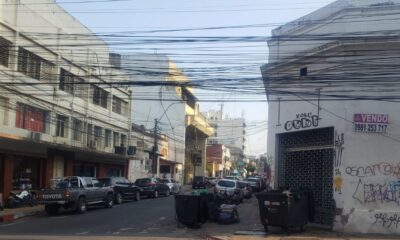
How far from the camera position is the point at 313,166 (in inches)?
825

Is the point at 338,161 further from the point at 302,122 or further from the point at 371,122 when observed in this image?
the point at 302,122

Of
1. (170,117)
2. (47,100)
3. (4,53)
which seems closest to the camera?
(4,53)

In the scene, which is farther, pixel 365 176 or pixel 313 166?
pixel 313 166

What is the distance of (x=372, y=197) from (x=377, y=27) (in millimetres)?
5902

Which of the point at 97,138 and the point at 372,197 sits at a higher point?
the point at 97,138

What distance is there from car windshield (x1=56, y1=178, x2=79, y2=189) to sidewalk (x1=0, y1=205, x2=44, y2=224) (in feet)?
5.82

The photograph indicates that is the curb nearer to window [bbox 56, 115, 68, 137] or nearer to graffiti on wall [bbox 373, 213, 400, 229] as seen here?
window [bbox 56, 115, 68, 137]

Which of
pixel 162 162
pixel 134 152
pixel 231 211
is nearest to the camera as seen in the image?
pixel 231 211

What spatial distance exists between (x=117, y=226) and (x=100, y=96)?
70.5 feet

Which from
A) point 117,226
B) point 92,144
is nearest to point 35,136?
point 92,144

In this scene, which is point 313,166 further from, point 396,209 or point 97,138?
point 97,138

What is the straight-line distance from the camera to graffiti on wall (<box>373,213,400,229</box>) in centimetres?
1816

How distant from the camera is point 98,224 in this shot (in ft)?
69.9

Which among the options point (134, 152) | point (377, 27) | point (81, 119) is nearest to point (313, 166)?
point (377, 27)
